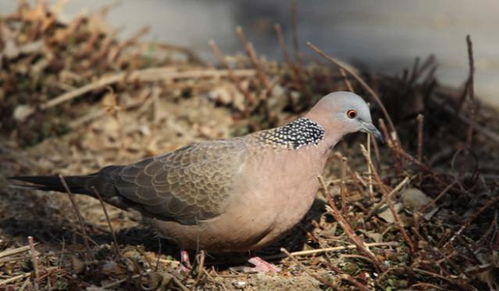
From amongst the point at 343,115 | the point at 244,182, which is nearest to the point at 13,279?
the point at 244,182

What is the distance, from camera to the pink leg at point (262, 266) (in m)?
3.84

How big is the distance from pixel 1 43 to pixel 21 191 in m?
1.92

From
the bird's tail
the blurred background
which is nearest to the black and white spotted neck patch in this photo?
the bird's tail

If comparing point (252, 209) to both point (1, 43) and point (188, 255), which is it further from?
point (1, 43)

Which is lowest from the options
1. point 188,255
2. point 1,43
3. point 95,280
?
point 188,255

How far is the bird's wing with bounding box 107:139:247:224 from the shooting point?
369 cm

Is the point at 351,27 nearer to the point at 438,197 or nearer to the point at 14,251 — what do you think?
the point at 438,197

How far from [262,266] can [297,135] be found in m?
0.70

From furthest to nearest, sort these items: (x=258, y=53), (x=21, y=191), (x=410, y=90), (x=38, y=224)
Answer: (x=258, y=53) → (x=410, y=90) → (x=21, y=191) → (x=38, y=224)

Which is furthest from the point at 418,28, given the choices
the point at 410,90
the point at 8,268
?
the point at 8,268

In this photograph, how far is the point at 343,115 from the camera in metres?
3.72

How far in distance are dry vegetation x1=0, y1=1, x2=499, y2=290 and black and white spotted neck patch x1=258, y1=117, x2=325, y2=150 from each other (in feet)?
0.55

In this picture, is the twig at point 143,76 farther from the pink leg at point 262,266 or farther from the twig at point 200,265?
the twig at point 200,265

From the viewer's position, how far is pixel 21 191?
192 inches
